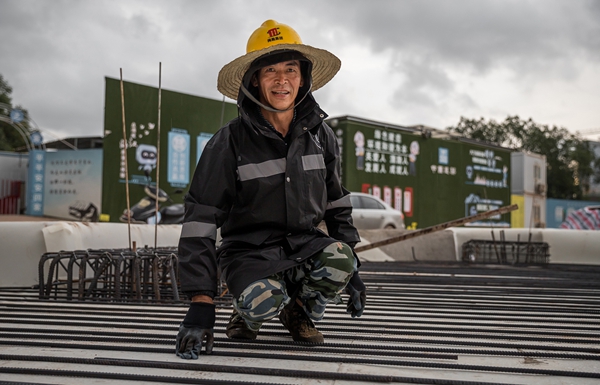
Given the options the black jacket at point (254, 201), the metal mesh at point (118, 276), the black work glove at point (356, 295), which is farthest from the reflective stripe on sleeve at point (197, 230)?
the metal mesh at point (118, 276)

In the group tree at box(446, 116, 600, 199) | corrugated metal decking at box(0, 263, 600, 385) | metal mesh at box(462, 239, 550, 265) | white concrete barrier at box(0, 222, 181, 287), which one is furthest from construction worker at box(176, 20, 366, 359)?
tree at box(446, 116, 600, 199)

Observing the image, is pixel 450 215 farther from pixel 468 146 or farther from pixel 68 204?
pixel 68 204

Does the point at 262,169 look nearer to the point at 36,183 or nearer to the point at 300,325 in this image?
the point at 300,325

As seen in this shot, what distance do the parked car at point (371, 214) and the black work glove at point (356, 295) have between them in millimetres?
9681

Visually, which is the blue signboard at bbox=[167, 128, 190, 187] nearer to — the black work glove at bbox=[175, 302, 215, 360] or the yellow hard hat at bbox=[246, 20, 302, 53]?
the yellow hard hat at bbox=[246, 20, 302, 53]

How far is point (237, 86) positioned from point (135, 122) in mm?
9164

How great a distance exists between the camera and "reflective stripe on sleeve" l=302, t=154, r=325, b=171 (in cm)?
244

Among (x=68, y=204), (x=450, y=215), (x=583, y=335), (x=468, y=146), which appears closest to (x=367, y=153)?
(x=450, y=215)

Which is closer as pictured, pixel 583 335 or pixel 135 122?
pixel 583 335

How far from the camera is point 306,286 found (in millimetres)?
2535

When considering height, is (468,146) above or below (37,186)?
above

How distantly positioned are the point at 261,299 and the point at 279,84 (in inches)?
35.4

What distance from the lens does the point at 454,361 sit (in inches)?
86.4

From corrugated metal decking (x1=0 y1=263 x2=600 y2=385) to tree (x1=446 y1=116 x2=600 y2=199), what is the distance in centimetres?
4265
